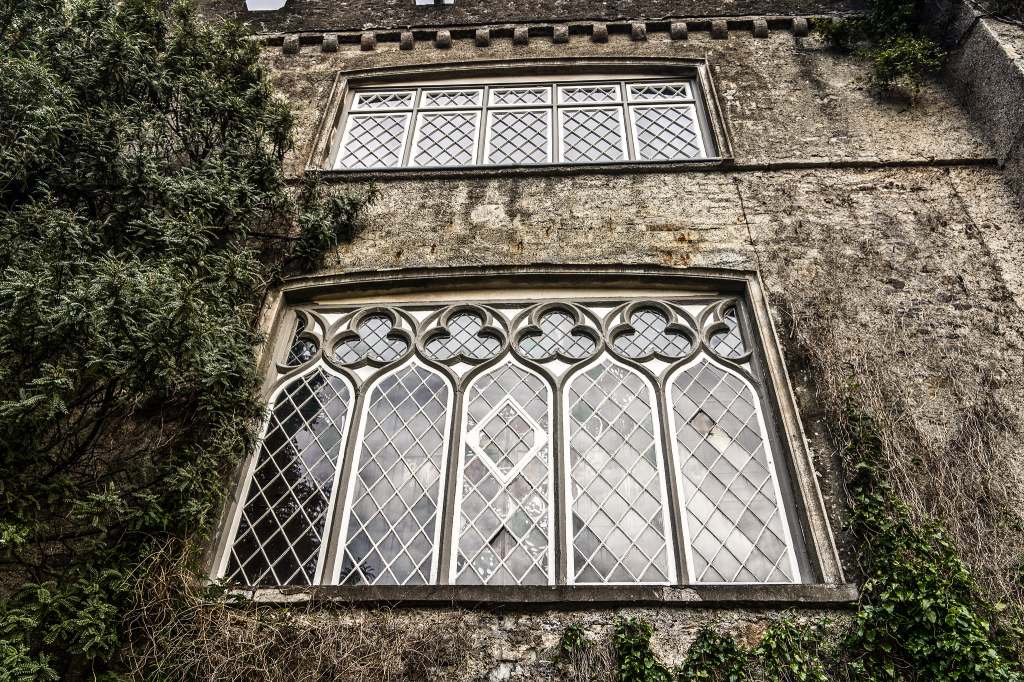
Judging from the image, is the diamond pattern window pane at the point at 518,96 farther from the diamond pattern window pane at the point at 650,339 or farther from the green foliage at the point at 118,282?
the diamond pattern window pane at the point at 650,339

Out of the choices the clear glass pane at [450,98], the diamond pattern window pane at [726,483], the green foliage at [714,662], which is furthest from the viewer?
the clear glass pane at [450,98]

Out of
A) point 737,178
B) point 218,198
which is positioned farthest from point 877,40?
point 218,198

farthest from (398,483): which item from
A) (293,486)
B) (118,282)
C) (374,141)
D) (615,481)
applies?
(374,141)

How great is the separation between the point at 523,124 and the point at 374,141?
1.69 meters

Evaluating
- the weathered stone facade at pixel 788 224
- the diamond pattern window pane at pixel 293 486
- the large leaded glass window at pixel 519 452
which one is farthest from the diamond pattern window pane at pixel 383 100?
the diamond pattern window pane at pixel 293 486

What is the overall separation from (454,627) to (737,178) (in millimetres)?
5134

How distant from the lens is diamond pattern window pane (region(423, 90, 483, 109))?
934cm

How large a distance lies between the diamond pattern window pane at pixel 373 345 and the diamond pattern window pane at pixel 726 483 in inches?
90.9

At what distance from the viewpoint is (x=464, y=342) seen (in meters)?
6.57

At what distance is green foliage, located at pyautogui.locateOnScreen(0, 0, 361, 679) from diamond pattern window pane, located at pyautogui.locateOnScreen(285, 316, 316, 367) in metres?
0.47

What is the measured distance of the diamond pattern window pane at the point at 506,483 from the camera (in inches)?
203

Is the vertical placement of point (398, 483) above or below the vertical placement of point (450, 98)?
below

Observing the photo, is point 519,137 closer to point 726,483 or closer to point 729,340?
point 729,340

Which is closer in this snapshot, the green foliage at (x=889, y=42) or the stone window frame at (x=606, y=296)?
the stone window frame at (x=606, y=296)
